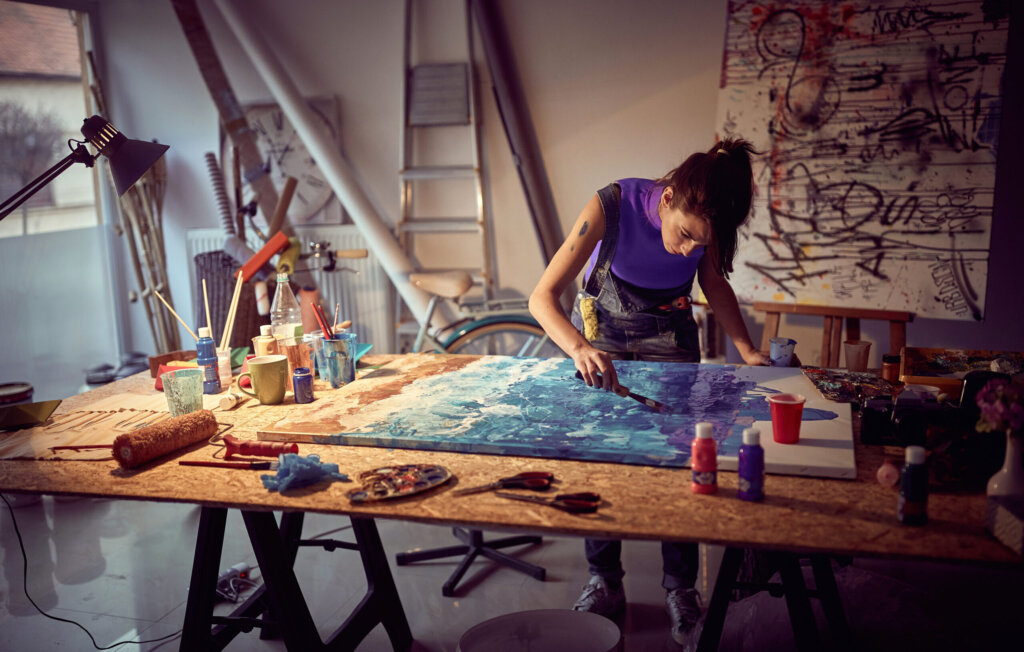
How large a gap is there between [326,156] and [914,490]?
3420 mm

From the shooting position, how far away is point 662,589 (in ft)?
8.11

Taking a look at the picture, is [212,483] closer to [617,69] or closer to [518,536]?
[518,536]

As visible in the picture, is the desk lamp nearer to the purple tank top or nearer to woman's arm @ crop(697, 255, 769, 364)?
the purple tank top

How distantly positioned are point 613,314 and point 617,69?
1888 millimetres

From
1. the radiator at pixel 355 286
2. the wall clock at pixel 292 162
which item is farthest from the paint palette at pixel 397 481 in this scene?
the wall clock at pixel 292 162

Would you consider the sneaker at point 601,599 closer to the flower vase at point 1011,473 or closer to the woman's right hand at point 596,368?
the woman's right hand at point 596,368

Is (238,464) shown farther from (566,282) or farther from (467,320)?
(467,320)

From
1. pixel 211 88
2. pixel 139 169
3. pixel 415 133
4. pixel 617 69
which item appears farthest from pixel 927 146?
pixel 211 88

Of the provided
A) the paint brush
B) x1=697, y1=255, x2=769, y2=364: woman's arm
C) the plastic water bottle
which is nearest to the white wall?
x1=697, y1=255, x2=769, y2=364: woman's arm

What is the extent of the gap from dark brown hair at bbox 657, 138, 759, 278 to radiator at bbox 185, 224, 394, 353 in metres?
2.54

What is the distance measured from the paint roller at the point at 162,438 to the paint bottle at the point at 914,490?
1409 millimetres

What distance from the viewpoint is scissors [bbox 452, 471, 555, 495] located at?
1.39m

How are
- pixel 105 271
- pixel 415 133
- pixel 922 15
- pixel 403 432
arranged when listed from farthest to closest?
pixel 105 271 < pixel 415 133 < pixel 922 15 < pixel 403 432

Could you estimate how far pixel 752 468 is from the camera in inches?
51.3
